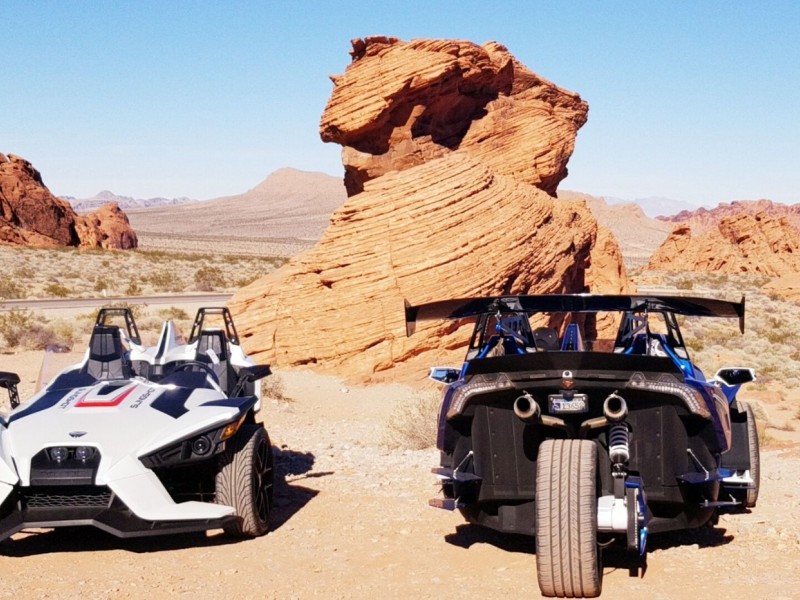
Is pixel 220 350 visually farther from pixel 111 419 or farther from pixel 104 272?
pixel 104 272

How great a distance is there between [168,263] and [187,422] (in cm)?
5533

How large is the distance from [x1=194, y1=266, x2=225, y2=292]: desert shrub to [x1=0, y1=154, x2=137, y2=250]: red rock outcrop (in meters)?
12.2

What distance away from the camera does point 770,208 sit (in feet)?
568

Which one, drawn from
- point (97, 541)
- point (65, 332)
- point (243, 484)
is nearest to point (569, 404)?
point (243, 484)

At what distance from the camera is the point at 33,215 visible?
61.9 meters

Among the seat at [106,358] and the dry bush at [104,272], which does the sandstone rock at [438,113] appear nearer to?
the seat at [106,358]

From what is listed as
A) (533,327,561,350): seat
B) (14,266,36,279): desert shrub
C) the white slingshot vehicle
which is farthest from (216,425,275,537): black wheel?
(14,266,36,279): desert shrub

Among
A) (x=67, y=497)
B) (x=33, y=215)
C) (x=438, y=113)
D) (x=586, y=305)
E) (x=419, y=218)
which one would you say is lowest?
(x=67, y=497)

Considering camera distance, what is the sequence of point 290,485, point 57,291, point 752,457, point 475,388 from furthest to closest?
point 57,291, point 290,485, point 752,457, point 475,388

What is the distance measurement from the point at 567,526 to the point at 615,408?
2.22 ft

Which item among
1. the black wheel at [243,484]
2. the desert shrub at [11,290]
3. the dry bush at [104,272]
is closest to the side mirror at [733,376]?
the black wheel at [243,484]

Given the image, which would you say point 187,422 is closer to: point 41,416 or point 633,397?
point 41,416

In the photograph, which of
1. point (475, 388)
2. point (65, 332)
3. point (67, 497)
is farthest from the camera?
point (65, 332)

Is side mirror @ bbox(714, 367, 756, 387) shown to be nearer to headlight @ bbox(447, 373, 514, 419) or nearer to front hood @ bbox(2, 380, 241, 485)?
headlight @ bbox(447, 373, 514, 419)
